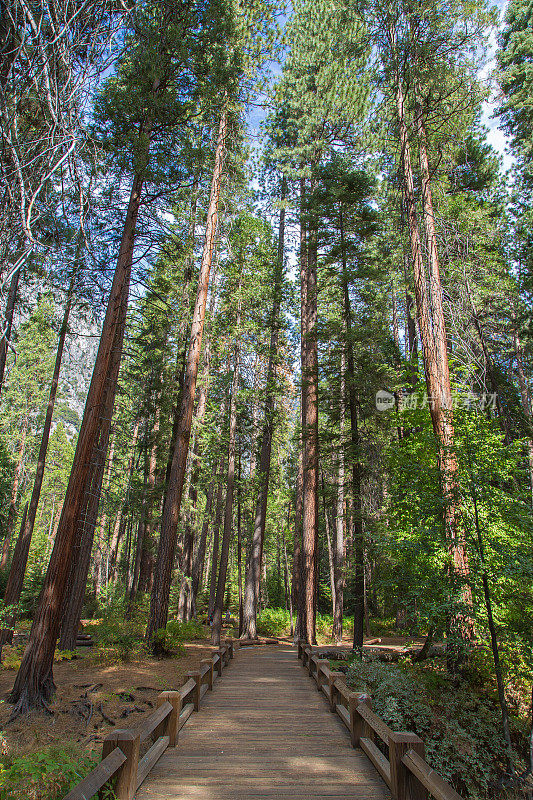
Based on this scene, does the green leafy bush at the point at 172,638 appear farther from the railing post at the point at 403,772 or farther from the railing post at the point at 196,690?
the railing post at the point at 403,772

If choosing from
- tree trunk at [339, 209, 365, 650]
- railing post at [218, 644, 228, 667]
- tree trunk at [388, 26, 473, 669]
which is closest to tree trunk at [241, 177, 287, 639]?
tree trunk at [339, 209, 365, 650]

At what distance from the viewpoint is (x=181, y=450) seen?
38.3ft

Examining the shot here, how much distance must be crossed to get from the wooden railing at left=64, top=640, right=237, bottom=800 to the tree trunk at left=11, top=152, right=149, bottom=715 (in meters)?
2.74

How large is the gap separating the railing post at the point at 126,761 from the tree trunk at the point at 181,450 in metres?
7.45

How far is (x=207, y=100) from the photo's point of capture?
36.3 ft

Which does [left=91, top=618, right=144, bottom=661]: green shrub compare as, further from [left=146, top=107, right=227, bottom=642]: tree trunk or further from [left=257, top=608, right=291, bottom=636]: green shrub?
[left=257, top=608, right=291, bottom=636]: green shrub

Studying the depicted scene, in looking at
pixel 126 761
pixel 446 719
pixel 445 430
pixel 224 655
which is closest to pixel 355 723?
pixel 446 719

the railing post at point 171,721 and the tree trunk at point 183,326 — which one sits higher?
the tree trunk at point 183,326

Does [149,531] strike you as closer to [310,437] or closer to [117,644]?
[117,644]

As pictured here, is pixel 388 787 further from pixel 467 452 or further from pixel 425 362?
pixel 425 362

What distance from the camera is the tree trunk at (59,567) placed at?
285 inches

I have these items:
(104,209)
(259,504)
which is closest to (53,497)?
(259,504)

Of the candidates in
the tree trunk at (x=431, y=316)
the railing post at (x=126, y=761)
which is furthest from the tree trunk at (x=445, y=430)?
the railing post at (x=126, y=761)

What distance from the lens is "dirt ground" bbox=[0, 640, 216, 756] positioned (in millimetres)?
6102
